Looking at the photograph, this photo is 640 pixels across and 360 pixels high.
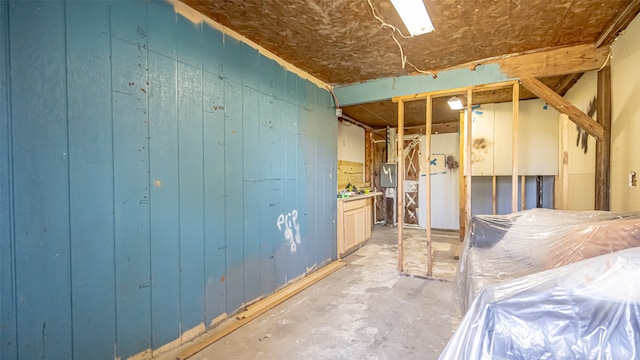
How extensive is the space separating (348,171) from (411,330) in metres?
3.59

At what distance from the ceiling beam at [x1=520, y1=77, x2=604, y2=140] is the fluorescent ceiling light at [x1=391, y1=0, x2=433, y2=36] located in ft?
4.70

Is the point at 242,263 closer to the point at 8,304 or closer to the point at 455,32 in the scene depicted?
the point at 8,304

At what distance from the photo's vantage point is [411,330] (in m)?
2.11

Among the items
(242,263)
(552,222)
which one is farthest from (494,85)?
(242,263)

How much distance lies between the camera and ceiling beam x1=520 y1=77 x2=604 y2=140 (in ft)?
8.10

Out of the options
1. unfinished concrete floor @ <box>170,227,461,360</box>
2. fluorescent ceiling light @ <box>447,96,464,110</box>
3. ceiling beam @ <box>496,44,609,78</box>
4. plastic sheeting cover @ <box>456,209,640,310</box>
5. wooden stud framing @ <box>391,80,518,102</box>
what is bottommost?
unfinished concrete floor @ <box>170,227,461,360</box>

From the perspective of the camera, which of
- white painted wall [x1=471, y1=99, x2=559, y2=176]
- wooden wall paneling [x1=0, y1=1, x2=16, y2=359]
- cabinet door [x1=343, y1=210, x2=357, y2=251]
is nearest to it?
wooden wall paneling [x1=0, y1=1, x2=16, y2=359]

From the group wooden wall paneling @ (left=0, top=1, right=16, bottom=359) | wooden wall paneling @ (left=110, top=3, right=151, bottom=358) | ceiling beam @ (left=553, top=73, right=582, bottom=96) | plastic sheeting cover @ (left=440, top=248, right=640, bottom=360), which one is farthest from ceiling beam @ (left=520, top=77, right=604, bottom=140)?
wooden wall paneling @ (left=0, top=1, right=16, bottom=359)

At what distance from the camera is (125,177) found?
5.26ft

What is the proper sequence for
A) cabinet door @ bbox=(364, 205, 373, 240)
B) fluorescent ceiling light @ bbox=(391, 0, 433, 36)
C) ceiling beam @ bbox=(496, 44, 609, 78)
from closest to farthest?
fluorescent ceiling light @ bbox=(391, 0, 433, 36) → ceiling beam @ bbox=(496, 44, 609, 78) → cabinet door @ bbox=(364, 205, 373, 240)

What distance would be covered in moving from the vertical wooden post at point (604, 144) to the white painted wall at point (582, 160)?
12.0 inches

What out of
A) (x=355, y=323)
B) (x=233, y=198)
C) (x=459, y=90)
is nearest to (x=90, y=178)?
(x=233, y=198)

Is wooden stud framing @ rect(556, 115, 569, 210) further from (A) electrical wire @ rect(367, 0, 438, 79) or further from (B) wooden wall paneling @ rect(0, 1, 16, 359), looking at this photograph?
(B) wooden wall paneling @ rect(0, 1, 16, 359)

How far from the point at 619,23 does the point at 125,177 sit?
364 centimetres
